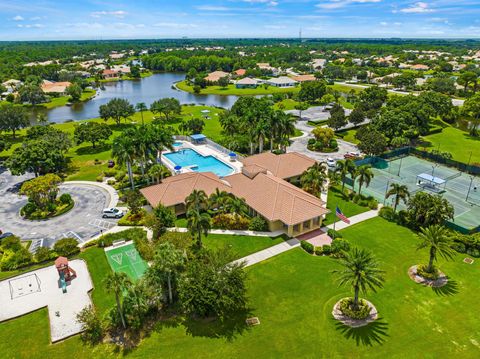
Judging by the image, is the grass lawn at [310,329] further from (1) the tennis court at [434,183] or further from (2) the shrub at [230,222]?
(1) the tennis court at [434,183]

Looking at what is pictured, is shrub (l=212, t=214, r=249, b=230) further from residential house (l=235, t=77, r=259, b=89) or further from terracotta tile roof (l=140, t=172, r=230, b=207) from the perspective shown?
residential house (l=235, t=77, r=259, b=89)

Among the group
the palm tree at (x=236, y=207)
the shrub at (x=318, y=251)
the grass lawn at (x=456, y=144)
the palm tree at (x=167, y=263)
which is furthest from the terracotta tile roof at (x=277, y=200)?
the grass lawn at (x=456, y=144)

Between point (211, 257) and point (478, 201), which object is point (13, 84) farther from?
point (478, 201)

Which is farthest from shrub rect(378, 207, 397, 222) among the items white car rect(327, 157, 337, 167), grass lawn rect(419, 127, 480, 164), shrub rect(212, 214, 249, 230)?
grass lawn rect(419, 127, 480, 164)

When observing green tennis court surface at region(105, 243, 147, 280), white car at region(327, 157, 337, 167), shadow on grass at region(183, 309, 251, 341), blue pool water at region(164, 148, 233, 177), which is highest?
white car at region(327, 157, 337, 167)

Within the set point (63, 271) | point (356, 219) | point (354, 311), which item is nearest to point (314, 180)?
point (356, 219)
